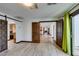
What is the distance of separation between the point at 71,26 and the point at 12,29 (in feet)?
30.6

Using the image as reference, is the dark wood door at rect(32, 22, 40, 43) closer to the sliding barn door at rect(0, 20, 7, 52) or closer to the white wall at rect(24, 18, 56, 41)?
the white wall at rect(24, 18, 56, 41)

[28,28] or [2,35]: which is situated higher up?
[28,28]

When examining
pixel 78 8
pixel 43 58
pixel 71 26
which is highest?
pixel 78 8

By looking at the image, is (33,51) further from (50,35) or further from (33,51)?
(50,35)

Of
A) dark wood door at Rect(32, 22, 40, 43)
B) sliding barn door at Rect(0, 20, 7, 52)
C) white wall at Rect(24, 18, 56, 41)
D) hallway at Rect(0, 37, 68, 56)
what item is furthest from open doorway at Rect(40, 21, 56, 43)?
sliding barn door at Rect(0, 20, 7, 52)

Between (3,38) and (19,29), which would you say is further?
(19,29)

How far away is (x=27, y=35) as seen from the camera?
9.78 m

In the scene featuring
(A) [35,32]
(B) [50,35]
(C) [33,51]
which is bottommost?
(C) [33,51]

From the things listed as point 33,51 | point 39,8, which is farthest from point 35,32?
point 39,8

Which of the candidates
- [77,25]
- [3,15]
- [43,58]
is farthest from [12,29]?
[43,58]

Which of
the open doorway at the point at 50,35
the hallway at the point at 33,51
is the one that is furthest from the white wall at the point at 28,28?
the hallway at the point at 33,51

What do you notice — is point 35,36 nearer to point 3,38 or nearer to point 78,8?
point 3,38

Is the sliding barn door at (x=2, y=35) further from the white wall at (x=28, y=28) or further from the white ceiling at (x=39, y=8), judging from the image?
the white wall at (x=28, y=28)

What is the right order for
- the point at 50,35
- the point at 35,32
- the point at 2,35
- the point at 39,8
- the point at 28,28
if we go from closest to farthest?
the point at 39,8, the point at 2,35, the point at 35,32, the point at 28,28, the point at 50,35
